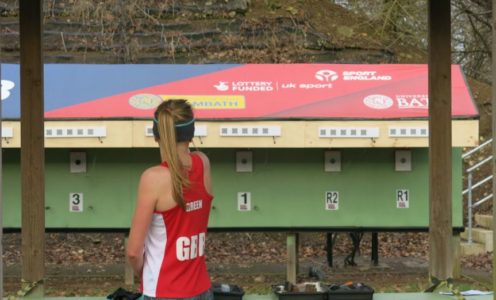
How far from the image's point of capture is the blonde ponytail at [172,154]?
320 centimetres

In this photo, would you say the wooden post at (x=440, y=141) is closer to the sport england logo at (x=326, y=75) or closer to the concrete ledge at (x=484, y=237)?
the sport england logo at (x=326, y=75)

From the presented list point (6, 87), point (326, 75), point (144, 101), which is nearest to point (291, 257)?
point (326, 75)

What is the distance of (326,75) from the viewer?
28.3ft

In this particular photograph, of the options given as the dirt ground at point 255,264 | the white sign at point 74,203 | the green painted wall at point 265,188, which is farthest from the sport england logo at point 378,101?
the white sign at point 74,203

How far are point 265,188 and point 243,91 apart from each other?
1.11 m

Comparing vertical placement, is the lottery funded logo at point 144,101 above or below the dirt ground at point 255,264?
above

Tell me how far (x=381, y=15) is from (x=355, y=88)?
7.76m

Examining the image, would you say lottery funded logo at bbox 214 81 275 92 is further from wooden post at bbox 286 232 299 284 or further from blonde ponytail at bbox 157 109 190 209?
blonde ponytail at bbox 157 109 190 209

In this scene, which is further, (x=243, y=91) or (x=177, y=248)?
(x=243, y=91)

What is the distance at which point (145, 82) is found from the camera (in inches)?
329

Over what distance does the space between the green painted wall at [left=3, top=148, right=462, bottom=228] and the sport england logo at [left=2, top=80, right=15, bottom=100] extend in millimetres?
629

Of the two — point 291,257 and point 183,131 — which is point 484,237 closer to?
point 291,257

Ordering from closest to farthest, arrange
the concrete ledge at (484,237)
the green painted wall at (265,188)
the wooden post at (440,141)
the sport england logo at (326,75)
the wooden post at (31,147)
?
1. the wooden post at (31,147)
2. the wooden post at (440,141)
3. the green painted wall at (265,188)
4. the sport england logo at (326,75)
5. the concrete ledge at (484,237)

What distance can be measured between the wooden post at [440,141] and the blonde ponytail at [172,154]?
2701 mm
